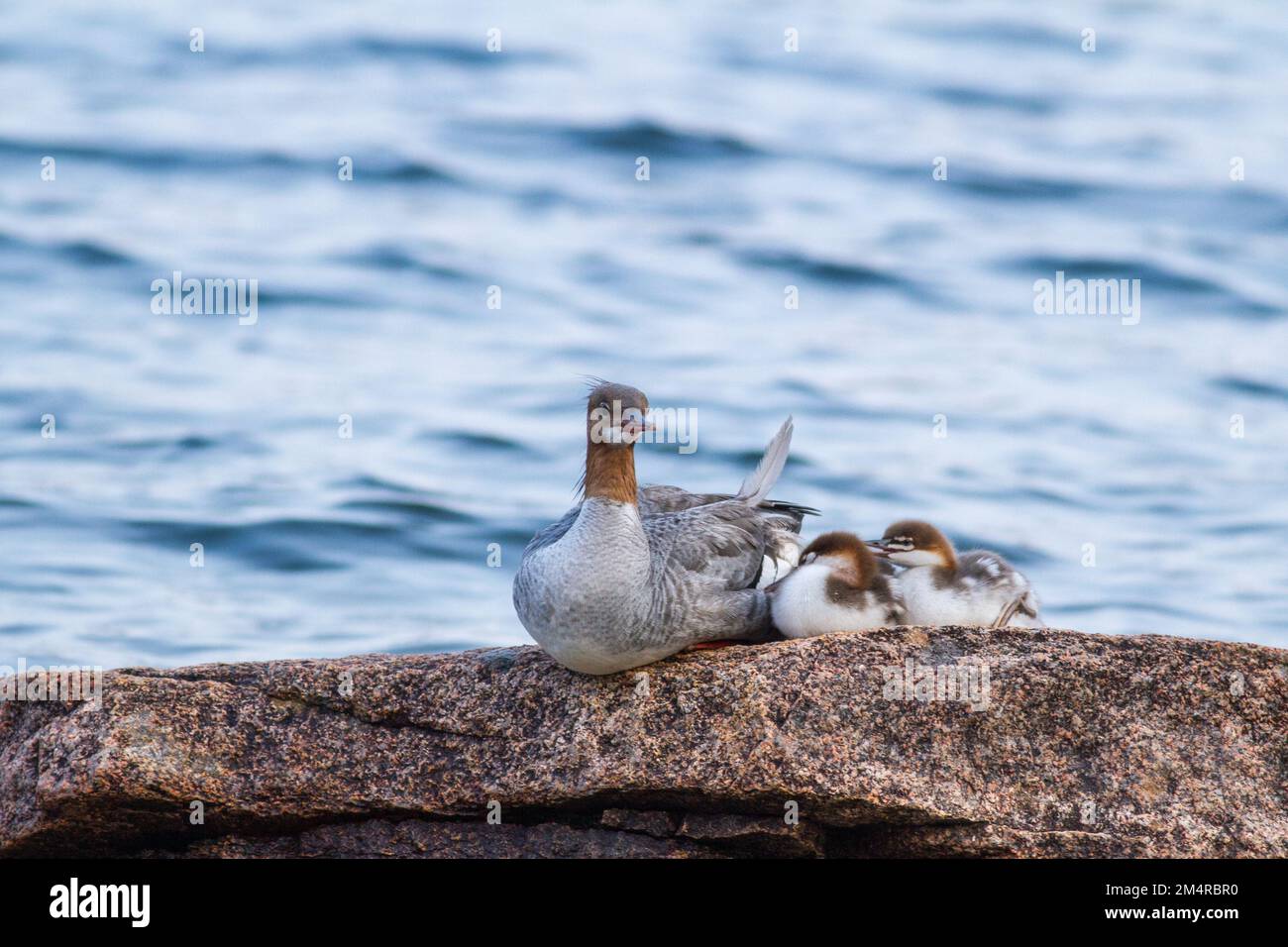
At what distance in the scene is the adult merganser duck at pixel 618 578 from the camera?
6348 millimetres

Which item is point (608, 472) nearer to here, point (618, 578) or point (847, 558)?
point (618, 578)

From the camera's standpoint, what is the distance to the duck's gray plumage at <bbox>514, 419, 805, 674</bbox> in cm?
634

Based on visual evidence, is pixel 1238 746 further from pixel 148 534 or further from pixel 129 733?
pixel 148 534

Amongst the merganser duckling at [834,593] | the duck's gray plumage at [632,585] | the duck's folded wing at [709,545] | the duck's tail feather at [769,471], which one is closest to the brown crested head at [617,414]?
the duck's gray plumage at [632,585]

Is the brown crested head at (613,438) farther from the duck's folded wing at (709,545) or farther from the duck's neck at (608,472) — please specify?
the duck's folded wing at (709,545)

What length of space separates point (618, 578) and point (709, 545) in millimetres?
744

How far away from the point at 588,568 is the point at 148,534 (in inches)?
402

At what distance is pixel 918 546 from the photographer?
741 centimetres

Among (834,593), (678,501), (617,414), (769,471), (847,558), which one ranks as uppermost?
(617,414)

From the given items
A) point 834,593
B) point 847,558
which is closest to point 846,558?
point 847,558

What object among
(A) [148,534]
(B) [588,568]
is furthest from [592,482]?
(A) [148,534]

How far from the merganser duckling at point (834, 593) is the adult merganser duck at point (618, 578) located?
7.0 inches

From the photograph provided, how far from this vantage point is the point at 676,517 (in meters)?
7.22
